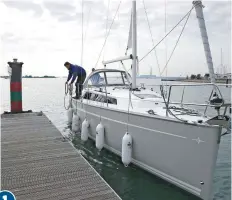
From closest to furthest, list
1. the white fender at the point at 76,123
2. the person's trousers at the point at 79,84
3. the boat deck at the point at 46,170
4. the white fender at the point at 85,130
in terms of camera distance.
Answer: the boat deck at the point at 46,170
the white fender at the point at 85,130
the white fender at the point at 76,123
the person's trousers at the point at 79,84

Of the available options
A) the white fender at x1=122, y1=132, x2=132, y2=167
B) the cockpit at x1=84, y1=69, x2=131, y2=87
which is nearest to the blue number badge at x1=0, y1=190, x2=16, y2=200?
the white fender at x1=122, y1=132, x2=132, y2=167

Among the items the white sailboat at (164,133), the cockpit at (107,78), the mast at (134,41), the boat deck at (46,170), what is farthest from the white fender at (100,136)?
the cockpit at (107,78)

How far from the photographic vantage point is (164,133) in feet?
19.0

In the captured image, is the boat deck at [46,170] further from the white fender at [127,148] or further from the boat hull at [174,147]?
the boat hull at [174,147]

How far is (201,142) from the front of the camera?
5.10 m

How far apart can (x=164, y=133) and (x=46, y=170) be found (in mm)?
2902

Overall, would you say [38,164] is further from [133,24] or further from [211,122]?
[133,24]

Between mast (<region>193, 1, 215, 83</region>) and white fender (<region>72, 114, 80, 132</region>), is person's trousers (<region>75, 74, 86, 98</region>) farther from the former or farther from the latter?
mast (<region>193, 1, 215, 83</region>)

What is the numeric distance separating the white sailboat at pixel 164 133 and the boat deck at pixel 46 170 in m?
1.52

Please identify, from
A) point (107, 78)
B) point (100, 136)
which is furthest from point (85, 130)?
point (107, 78)

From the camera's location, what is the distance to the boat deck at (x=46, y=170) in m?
4.50

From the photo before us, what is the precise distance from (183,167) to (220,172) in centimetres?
238

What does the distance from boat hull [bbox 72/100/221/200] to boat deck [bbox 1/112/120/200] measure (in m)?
1.61

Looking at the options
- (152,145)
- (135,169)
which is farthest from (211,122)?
(135,169)
